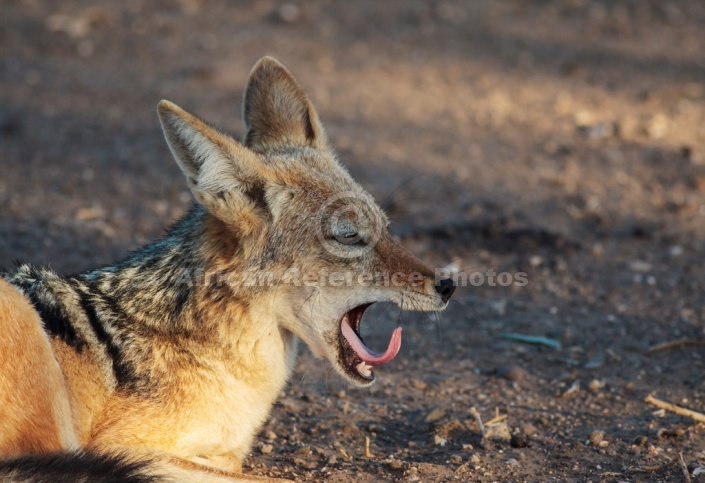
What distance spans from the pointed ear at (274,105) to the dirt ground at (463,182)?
6.16 ft

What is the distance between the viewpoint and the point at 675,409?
5.64m

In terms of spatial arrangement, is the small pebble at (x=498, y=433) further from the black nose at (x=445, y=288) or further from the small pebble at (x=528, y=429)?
the black nose at (x=445, y=288)

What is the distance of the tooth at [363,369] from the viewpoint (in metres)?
5.10

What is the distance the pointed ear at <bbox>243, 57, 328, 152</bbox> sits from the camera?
5.75 m

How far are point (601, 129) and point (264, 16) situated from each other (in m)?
6.06

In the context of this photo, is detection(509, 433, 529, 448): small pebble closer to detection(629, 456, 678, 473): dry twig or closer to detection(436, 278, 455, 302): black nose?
detection(629, 456, 678, 473): dry twig

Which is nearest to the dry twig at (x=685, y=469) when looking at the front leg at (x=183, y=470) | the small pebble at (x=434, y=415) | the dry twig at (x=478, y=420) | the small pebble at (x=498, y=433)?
the small pebble at (x=498, y=433)

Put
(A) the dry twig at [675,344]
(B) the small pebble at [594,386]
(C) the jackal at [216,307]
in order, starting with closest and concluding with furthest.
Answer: (C) the jackal at [216,307] → (B) the small pebble at [594,386] → (A) the dry twig at [675,344]

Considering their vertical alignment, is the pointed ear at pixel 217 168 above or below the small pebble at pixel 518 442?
above

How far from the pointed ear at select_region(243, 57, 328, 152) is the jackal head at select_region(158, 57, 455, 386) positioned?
558 mm

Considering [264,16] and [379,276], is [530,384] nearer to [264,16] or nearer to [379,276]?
[379,276]

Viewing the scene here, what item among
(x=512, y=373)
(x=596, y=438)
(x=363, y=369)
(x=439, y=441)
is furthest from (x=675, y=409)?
(x=363, y=369)

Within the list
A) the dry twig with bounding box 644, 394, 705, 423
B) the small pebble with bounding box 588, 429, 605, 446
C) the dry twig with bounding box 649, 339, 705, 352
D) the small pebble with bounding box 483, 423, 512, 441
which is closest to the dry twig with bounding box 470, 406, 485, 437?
the small pebble with bounding box 483, 423, 512, 441

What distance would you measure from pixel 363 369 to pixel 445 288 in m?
0.68
